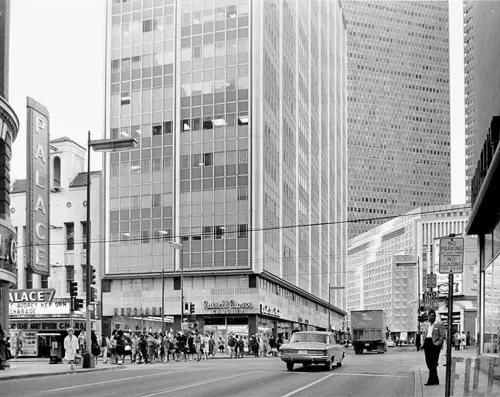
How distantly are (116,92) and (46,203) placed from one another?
149 ft

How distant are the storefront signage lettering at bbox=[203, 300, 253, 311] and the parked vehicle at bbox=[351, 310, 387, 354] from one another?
12.5 metres

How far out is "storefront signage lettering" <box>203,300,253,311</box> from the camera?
6912 cm

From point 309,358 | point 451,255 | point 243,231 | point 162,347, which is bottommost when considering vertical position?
point 162,347

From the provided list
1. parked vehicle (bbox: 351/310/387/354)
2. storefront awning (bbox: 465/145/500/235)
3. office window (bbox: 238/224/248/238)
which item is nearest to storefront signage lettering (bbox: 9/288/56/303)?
parked vehicle (bbox: 351/310/387/354)

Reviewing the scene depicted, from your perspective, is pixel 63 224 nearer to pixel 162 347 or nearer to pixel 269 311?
pixel 269 311

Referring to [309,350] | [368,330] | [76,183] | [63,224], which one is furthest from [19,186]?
[309,350]

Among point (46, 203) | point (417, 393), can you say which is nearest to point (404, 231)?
point (46, 203)

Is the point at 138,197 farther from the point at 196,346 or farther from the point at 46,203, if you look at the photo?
the point at 46,203

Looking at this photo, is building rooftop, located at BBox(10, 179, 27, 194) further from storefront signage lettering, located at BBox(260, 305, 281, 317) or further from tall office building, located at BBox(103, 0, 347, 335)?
storefront signage lettering, located at BBox(260, 305, 281, 317)

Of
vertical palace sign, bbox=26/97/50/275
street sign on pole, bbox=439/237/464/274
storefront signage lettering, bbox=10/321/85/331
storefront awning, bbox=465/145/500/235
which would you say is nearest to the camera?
street sign on pole, bbox=439/237/464/274

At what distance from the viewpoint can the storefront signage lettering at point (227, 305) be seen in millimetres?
69125

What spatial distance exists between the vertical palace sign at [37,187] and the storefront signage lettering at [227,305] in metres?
37.3

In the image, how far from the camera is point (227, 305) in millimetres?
69875

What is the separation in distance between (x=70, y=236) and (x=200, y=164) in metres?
13.4
